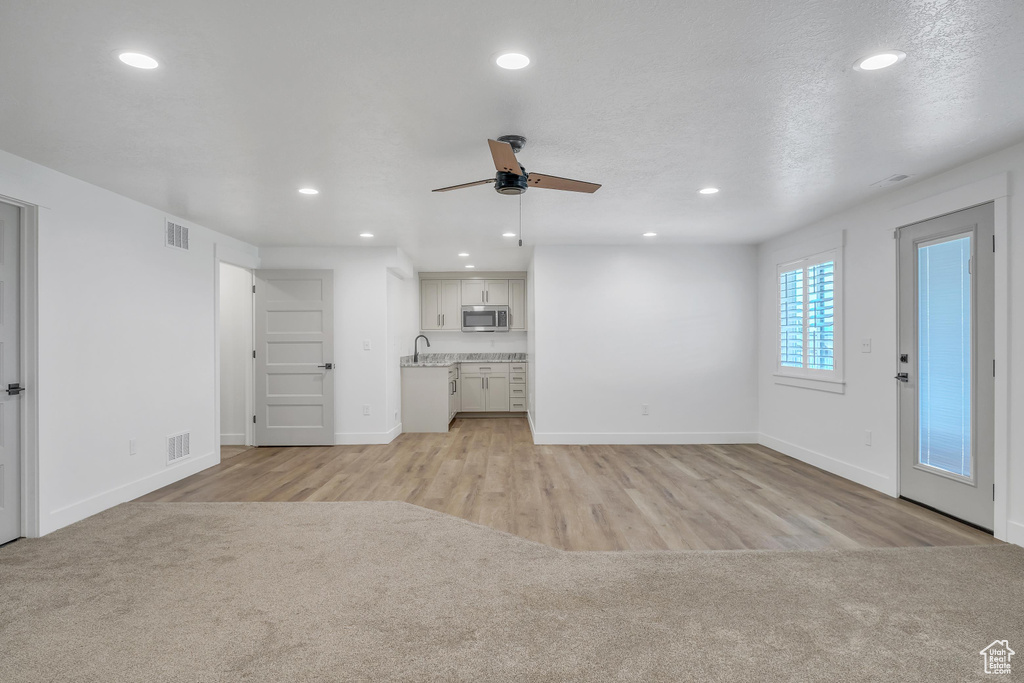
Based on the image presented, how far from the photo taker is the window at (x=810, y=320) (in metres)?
4.81

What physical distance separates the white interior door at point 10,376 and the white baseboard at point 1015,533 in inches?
240

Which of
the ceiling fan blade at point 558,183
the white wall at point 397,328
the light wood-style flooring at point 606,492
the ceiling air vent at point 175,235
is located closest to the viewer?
the ceiling fan blade at point 558,183

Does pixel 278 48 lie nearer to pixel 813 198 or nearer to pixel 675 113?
pixel 675 113

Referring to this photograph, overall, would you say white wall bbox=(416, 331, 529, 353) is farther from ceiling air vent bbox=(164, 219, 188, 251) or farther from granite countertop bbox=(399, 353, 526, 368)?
ceiling air vent bbox=(164, 219, 188, 251)

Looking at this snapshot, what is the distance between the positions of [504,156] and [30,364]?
330 cm

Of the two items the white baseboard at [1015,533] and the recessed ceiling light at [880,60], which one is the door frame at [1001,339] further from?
the recessed ceiling light at [880,60]

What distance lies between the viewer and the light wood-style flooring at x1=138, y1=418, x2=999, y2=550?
325cm

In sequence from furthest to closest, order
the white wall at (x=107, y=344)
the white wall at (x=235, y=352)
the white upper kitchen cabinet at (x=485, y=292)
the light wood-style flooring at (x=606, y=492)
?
the white upper kitchen cabinet at (x=485, y=292), the white wall at (x=235, y=352), the white wall at (x=107, y=344), the light wood-style flooring at (x=606, y=492)

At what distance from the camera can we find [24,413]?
10.7 feet

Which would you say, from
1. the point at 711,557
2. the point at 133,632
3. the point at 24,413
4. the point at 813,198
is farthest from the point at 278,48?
the point at 813,198

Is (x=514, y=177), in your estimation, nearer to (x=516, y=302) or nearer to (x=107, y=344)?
(x=107, y=344)

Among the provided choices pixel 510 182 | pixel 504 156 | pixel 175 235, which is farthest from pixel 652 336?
pixel 175 235

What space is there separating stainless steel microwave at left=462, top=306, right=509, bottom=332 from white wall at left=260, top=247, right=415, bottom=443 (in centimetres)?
260

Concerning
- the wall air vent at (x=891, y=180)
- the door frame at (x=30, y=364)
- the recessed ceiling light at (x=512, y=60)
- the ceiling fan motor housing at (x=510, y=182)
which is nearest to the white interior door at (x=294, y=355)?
the door frame at (x=30, y=364)
